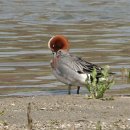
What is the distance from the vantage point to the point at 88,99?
8.52 metres

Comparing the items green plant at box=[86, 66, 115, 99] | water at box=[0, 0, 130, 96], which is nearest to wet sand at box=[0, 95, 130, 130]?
green plant at box=[86, 66, 115, 99]

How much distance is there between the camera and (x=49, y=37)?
1587cm

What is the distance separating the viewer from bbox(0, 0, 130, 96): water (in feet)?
37.8

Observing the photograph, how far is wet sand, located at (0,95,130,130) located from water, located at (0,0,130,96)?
2.32 m

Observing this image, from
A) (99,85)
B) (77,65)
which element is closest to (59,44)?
(77,65)

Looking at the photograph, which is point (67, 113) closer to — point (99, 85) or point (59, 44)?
point (99, 85)

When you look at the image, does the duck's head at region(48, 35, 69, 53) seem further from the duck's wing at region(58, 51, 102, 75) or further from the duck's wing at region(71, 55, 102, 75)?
the duck's wing at region(71, 55, 102, 75)

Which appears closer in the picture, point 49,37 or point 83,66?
point 83,66

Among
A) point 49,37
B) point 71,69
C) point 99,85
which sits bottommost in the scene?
point 49,37

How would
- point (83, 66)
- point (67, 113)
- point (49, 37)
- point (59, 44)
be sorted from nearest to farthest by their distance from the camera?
point (67, 113)
point (83, 66)
point (59, 44)
point (49, 37)

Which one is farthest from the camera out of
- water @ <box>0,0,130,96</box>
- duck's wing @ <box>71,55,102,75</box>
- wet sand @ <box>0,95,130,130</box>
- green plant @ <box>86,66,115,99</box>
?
water @ <box>0,0,130,96</box>

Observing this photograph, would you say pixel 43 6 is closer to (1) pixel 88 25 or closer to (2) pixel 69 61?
(1) pixel 88 25

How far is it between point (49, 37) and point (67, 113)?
8429mm

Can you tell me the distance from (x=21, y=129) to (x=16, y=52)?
7.16 metres
